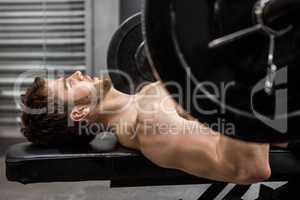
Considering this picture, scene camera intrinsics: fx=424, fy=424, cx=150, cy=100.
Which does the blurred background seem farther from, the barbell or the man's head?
the barbell

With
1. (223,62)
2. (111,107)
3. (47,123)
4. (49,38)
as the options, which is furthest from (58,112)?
(49,38)

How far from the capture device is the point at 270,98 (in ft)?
2.09

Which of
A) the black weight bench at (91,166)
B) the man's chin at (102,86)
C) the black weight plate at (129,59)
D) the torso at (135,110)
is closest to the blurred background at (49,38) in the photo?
the black weight plate at (129,59)

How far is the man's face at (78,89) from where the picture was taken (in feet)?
4.28

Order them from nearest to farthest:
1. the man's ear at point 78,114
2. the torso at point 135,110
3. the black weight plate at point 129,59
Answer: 1. the torso at point 135,110
2. the man's ear at point 78,114
3. the black weight plate at point 129,59

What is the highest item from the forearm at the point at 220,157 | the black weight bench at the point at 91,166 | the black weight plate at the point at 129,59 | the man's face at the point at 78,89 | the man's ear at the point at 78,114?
the black weight plate at the point at 129,59

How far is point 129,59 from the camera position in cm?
156

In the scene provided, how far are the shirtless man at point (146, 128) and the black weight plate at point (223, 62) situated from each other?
0.31 m

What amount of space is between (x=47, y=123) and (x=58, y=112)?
0.16ft

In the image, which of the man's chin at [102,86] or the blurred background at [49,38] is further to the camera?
the blurred background at [49,38]

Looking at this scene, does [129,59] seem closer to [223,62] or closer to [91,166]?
[91,166]

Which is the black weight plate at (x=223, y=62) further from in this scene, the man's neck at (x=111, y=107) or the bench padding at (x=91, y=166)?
the man's neck at (x=111, y=107)

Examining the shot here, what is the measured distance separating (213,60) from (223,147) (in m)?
0.47

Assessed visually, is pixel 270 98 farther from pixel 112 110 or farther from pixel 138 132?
pixel 112 110
